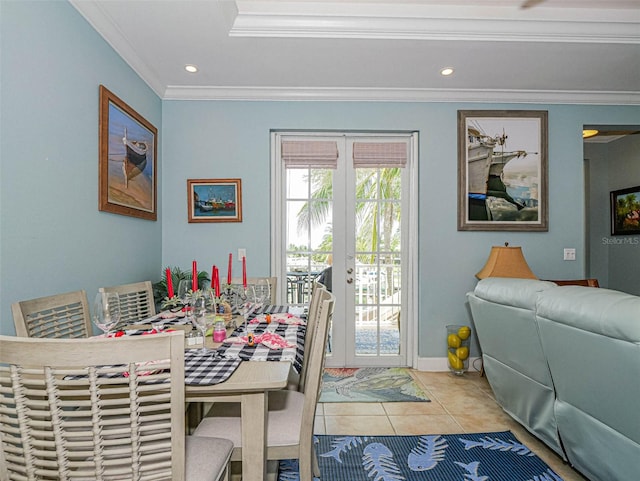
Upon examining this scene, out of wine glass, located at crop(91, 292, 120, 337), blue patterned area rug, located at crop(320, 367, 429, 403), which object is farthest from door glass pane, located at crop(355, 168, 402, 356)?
wine glass, located at crop(91, 292, 120, 337)

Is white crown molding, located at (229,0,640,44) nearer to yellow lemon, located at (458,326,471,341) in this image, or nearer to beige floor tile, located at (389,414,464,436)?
yellow lemon, located at (458,326,471,341)

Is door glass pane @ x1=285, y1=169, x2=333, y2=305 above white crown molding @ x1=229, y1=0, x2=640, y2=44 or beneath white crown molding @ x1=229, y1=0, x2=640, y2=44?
beneath

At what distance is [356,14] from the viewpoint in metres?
2.46

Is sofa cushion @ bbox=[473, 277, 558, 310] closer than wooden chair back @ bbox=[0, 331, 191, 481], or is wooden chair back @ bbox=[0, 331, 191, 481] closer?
wooden chair back @ bbox=[0, 331, 191, 481]

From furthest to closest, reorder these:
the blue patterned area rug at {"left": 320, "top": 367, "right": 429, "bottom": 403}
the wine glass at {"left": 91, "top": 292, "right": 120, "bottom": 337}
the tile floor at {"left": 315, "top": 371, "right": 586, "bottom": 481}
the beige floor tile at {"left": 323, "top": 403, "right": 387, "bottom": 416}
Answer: the blue patterned area rug at {"left": 320, "top": 367, "right": 429, "bottom": 403}, the beige floor tile at {"left": 323, "top": 403, "right": 387, "bottom": 416}, the tile floor at {"left": 315, "top": 371, "right": 586, "bottom": 481}, the wine glass at {"left": 91, "top": 292, "right": 120, "bottom": 337}

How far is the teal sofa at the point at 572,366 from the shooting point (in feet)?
4.47

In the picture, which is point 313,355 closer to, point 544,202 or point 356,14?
point 356,14

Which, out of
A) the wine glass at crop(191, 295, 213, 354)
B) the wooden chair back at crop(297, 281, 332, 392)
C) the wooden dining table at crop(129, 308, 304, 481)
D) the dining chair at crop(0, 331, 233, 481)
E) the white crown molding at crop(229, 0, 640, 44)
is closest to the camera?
the dining chair at crop(0, 331, 233, 481)

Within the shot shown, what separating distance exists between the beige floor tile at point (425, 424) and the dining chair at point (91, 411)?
1800 millimetres

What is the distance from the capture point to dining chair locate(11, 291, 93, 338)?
138cm

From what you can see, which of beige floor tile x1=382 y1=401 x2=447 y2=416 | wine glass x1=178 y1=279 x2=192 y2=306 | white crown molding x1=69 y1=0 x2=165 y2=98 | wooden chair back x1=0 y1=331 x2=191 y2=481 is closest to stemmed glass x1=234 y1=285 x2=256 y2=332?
wine glass x1=178 y1=279 x2=192 y2=306

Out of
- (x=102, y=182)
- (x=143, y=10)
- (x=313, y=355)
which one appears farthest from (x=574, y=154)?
(x=102, y=182)

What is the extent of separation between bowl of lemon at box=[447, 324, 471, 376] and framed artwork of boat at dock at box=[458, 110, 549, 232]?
0.95m

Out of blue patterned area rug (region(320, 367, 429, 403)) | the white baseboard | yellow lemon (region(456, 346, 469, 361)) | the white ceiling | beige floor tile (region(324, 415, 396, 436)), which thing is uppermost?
the white ceiling
